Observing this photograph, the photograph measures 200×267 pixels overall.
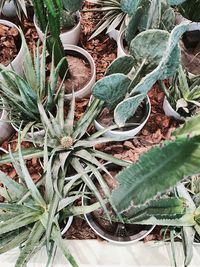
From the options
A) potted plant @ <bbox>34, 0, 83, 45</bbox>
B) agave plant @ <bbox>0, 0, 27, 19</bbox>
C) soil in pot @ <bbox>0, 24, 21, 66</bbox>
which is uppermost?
agave plant @ <bbox>0, 0, 27, 19</bbox>

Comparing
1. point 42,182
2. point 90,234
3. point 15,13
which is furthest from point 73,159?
point 15,13

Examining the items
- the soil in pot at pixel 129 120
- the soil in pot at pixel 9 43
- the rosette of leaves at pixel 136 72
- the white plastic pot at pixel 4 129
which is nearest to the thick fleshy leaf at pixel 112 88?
the rosette of leaves at pixel 136 72

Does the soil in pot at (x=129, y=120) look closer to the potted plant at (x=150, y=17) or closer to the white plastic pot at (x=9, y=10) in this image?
the potted plant at (x=150, y=17)

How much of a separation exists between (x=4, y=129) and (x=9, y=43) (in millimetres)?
300

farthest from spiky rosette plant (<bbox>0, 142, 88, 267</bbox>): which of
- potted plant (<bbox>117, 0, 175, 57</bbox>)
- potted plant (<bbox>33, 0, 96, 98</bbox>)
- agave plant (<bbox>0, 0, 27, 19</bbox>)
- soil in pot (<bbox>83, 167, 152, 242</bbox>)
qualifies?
agave plant (<bbox>0, 0, 27, 19</bbox>)

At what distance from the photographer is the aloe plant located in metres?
1.03

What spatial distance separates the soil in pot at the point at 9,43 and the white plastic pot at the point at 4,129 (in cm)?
21

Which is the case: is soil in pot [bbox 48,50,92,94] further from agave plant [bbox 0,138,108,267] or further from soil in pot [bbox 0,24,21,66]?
agave plant [bbox 0,138,108,267]

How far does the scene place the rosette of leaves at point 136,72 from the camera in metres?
0.94

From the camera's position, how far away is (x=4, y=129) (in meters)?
1.24

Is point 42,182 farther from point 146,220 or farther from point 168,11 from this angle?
point 168,11

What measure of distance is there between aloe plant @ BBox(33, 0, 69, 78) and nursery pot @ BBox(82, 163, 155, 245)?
393 millimetres

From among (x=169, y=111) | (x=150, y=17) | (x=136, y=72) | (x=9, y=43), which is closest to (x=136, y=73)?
(x=136, y=72)

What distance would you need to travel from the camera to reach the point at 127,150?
1.21 meters
